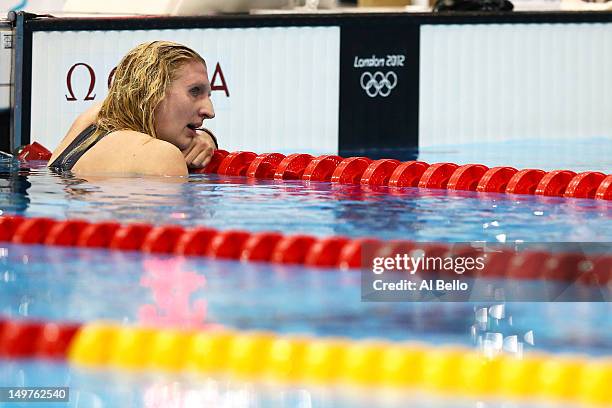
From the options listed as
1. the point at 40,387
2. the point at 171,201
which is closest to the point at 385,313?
the point at 40,387

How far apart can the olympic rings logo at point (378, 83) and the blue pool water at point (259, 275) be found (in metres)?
2.99

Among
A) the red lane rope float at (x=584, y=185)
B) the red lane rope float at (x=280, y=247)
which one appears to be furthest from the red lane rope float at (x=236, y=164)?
the red lane rope float at (x=280, y=247)

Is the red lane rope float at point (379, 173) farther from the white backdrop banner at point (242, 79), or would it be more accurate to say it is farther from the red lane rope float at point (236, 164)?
the white backdrop banner at point (242, 79)

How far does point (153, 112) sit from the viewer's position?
18.5 ft

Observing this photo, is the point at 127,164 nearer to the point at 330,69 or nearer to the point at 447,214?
the point at 447,214

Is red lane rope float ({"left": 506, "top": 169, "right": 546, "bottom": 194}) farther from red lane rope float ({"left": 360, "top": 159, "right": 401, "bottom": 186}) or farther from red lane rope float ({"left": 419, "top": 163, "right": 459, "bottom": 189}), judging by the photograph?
red lane rope float ({"left": 360, "top": 159, "right": 401, "bottom": 186})

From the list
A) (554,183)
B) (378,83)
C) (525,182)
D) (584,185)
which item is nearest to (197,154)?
(525,182)

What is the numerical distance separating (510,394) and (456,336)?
15.1 inches

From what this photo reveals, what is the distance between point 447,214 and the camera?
4891 millimetres

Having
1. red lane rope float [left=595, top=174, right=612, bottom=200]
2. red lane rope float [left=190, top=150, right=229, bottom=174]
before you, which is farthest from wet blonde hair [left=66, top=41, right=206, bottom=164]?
red lane rope float [left=595, top=174, right=612, bottom=200]

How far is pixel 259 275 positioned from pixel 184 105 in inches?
69.9

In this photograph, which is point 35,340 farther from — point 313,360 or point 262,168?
point 262,168

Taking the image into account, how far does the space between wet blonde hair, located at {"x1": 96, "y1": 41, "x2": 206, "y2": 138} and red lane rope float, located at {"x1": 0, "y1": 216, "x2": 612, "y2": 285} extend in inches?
43.7

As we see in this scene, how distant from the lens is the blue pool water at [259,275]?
120 inches
